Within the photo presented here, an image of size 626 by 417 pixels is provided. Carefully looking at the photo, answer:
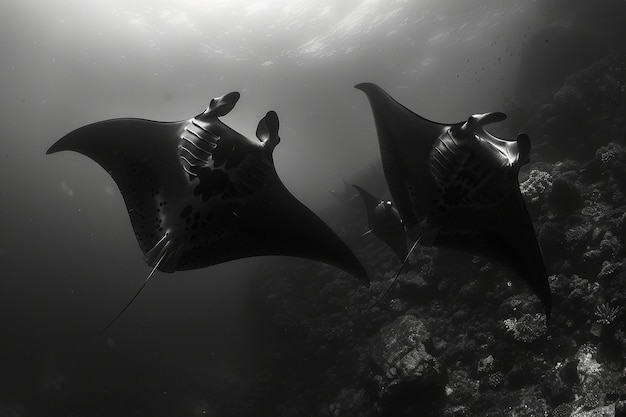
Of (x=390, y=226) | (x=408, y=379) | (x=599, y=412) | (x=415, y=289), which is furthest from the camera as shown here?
(x=415, y=289)

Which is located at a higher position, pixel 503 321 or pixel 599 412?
pixel 599 412

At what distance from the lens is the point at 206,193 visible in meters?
2.81

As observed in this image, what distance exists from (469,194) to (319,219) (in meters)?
1.25

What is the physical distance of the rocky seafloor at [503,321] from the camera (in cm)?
713

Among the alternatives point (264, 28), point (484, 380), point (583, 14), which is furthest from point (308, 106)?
point (484, 380)

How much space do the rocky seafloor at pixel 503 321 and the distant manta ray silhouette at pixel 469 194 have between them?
4485 millimetres

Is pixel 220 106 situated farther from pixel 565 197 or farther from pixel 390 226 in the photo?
pixel 565 197

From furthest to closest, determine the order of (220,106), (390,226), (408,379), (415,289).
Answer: (415,289)
(408,379)
(390,226)
(220,106)

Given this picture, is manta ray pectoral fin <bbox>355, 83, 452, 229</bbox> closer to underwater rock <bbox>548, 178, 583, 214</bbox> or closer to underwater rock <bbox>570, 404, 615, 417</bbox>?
underwater rock <bbox>570, 404, 615, 417</bbox>

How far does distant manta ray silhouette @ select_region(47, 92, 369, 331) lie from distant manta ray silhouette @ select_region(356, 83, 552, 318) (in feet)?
2.56

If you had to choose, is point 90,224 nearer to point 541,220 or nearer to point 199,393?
point 199,393

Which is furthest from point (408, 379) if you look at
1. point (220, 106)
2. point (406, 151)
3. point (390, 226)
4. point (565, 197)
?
point (220, 106)

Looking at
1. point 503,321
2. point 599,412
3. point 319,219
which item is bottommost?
point 503,321

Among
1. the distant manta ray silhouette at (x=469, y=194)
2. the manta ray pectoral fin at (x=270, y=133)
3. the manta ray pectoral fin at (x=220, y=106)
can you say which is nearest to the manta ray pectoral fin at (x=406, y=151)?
the distant manta ray silhouette at (x=469, y=194)
